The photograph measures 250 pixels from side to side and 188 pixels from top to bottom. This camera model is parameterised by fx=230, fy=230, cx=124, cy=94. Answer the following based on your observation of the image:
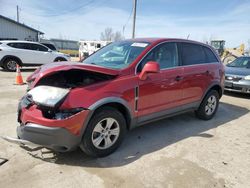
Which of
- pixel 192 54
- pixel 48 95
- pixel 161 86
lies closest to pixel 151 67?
pixel 161 86

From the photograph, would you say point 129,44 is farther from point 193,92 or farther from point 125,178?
point 125,178

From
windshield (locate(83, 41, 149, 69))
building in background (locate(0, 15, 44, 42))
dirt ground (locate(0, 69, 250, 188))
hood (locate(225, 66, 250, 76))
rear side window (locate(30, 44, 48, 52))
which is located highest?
building in background (locate(0, 15, 44, 42))

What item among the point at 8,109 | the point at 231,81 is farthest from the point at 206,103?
the point at 8,109

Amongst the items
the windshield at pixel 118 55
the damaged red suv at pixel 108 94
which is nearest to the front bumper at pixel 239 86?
the damaged red suv at pixel 108 94

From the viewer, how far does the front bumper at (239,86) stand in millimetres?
7781

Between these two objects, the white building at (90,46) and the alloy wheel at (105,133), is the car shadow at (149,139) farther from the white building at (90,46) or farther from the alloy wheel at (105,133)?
the white building at (90,46)

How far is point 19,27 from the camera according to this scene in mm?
25656

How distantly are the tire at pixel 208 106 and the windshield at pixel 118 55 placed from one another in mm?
2090

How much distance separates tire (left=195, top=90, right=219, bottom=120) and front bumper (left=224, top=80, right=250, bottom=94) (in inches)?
119

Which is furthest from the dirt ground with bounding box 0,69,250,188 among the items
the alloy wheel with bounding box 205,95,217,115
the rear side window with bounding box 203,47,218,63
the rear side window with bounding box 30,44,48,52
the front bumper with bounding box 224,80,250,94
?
the rear side window with bounding box 30,44,48,52

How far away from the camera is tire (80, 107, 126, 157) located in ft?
10.2

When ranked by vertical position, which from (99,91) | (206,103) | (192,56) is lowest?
(206,103)

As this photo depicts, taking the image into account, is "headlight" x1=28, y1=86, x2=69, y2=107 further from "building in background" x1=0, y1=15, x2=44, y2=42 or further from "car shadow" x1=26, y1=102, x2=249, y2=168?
"building in background" x1=0, y1=15, x2=44, y2=42

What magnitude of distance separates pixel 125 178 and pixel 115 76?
139 cm
